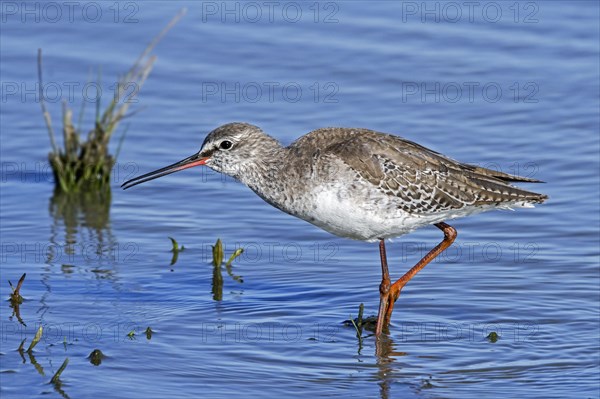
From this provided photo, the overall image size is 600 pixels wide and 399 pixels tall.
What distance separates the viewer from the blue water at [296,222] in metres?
9.78

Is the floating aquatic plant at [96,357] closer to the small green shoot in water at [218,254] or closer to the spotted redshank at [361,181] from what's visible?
the spotted redshank at [361,181]

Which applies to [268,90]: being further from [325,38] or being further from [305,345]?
[305,345]

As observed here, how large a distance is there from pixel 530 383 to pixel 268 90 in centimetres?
763

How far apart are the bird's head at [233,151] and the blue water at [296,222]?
1268 mm

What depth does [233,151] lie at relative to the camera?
35.4 ft

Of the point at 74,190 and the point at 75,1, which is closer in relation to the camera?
the point at 74,190

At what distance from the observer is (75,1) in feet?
60.3

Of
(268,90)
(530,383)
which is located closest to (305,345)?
(530,383)

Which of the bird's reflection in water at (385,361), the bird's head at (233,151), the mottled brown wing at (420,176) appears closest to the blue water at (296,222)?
the bird's reflection in water at (385,361)

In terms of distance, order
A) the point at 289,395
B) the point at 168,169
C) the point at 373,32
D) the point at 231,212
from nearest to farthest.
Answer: the point at 289,395, the point at 168,169, the point at 231,212, the point at 373,32

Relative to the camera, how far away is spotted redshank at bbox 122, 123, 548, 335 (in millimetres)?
10406

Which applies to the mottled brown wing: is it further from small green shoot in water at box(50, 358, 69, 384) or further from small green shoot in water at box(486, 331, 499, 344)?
small green shoot in water at box(50, 358, 69, 384)

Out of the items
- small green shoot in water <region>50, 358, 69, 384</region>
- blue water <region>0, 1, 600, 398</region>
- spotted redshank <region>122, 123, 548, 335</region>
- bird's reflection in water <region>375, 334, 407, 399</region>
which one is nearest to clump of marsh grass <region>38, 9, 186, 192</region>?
blue water <region>0, 1, 600, 398</region>

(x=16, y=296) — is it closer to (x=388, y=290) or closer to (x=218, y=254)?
(x=218, y=254)
